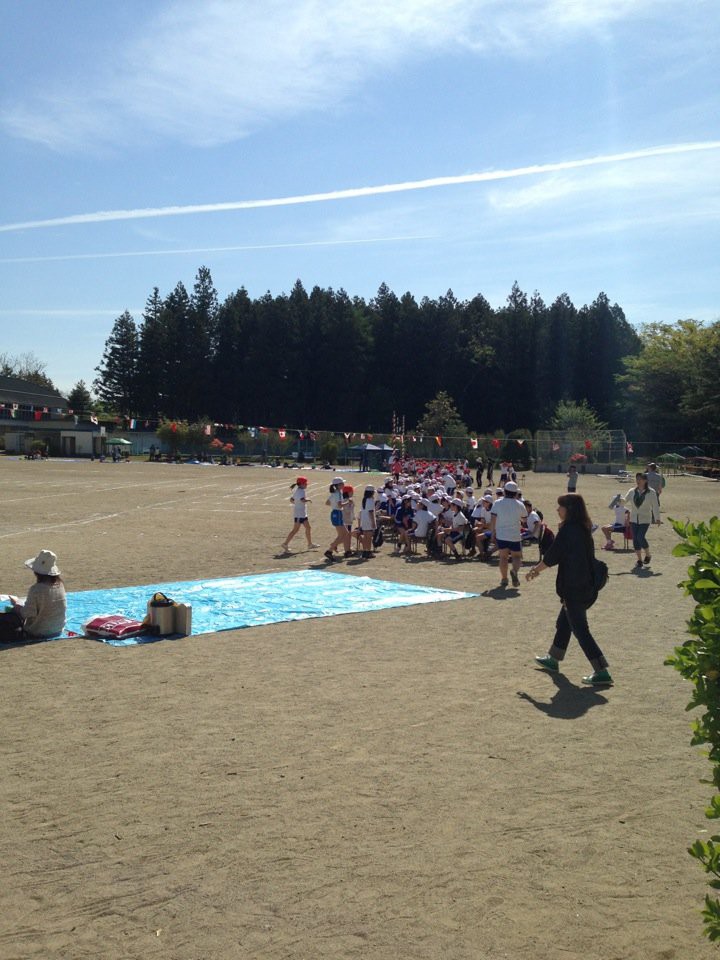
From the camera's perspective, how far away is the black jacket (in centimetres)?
856

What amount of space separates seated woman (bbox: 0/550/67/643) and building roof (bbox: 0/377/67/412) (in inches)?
3431

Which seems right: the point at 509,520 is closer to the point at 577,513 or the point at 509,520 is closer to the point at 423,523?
the point at 423,523

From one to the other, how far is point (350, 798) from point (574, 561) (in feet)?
12.3

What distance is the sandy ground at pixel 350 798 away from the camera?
4.19 m

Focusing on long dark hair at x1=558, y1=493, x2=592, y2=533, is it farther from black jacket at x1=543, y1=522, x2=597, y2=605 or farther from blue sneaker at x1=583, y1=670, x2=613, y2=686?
blue sneaker at x1=583, y1=670, x2=613, y2=686

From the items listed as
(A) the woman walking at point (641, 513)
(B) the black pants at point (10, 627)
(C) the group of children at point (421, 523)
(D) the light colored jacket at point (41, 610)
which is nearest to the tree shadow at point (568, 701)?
(D) the light colored jacket at point (41, 610)

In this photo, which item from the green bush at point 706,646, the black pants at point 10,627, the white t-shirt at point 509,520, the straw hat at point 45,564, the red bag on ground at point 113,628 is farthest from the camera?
the white t-shirt at point 509,520

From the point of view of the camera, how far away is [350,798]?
5672 millimetres

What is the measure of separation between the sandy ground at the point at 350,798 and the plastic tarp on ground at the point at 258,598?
768mm

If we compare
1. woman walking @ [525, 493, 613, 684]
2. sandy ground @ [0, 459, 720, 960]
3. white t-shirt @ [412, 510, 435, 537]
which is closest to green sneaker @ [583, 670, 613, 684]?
woman walking @ [525, 493, 613, 684]

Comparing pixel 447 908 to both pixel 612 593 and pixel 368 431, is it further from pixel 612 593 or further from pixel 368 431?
pixel 368 431

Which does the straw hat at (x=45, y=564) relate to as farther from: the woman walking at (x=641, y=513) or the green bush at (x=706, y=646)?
the woman walking at (x=641, y=513)

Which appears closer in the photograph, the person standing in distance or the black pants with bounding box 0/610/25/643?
the black pants with bounding box 0/610/25/643

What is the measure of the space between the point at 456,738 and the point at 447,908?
2.53 metres
